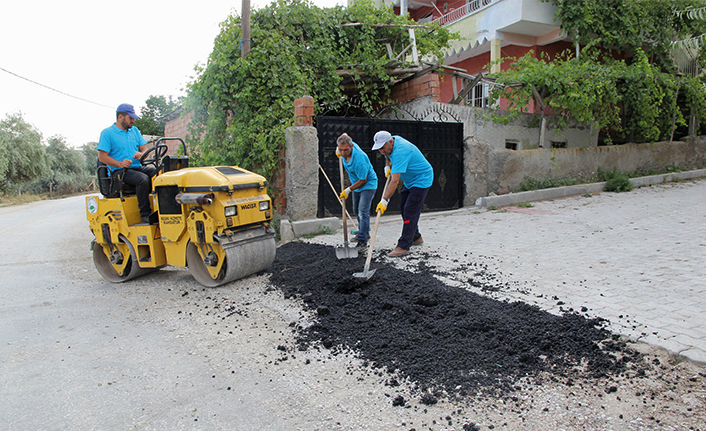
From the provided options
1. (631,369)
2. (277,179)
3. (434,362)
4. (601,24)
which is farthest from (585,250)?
(601,24)

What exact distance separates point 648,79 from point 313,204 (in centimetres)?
952

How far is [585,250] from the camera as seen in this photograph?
564 centimetres

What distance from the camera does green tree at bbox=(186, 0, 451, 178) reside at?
315 inches

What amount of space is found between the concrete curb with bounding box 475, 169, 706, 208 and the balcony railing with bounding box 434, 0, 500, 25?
7.75 metres

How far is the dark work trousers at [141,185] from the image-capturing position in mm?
5121

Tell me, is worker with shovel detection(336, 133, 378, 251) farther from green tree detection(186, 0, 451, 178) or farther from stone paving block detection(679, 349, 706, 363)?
stone paving block detection(679, 349, 706, 363)

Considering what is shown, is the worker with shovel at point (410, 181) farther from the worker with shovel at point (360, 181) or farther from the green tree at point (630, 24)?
the green tree at point (630, 24)

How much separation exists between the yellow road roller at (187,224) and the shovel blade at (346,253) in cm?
82

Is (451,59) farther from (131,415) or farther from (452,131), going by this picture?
(131,415)

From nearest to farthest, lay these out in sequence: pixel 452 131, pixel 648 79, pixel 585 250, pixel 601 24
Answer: pixel 585 250, pixel 452 131, pixel 648 79, pixel 601 24

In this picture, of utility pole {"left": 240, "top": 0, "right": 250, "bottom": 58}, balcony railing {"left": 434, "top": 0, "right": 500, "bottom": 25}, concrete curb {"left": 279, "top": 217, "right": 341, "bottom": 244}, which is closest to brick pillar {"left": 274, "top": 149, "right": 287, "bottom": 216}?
concrete curb {"left": 279, "top": 217, "right": 341, "bottom": 244}

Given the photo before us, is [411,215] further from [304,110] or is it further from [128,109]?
[128,109]

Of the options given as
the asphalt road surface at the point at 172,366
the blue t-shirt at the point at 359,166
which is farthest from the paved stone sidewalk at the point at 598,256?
the asphalt road surface at the point at 172,366

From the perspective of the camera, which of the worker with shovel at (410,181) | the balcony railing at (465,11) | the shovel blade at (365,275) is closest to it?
the shovel blade at (365,275)
